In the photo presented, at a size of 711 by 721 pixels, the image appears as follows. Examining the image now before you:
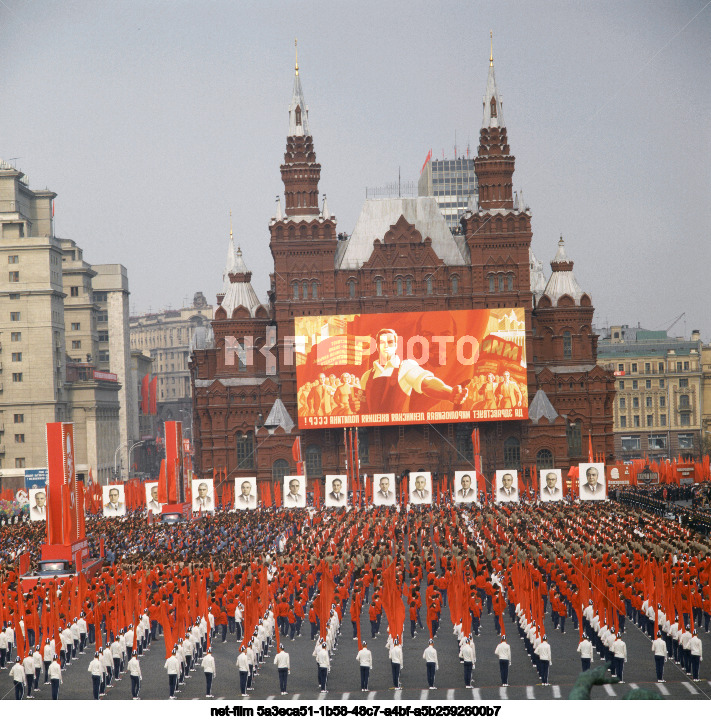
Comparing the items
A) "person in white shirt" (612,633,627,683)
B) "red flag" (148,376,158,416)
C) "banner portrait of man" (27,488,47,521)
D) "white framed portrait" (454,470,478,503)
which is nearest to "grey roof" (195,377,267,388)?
"white framed portrait" (454,470,478,503)

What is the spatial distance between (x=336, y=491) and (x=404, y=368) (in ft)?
32.9

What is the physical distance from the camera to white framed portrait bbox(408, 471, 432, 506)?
4988cm

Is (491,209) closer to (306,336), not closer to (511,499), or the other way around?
(306,336)

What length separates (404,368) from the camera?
58062 mm

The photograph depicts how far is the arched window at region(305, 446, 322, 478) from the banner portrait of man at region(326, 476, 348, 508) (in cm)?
1202

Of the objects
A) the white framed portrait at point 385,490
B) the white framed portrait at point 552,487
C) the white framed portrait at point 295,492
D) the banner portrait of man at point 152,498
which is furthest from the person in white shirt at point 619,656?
the banner portrait of man at point 152,498

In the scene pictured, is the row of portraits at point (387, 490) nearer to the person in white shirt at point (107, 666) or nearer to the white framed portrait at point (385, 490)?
the white framed portrait at point (385, 490)

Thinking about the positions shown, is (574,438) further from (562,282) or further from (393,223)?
(393,223)

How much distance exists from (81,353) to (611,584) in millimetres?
78930

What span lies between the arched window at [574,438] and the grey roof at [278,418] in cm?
1642

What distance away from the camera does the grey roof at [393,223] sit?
65.0 m

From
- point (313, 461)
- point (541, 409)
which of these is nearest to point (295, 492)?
point (313, 461)

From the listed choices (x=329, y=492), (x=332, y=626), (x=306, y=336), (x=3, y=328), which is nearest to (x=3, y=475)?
(x=3, y=328)

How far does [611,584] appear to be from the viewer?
26562 millimetres
